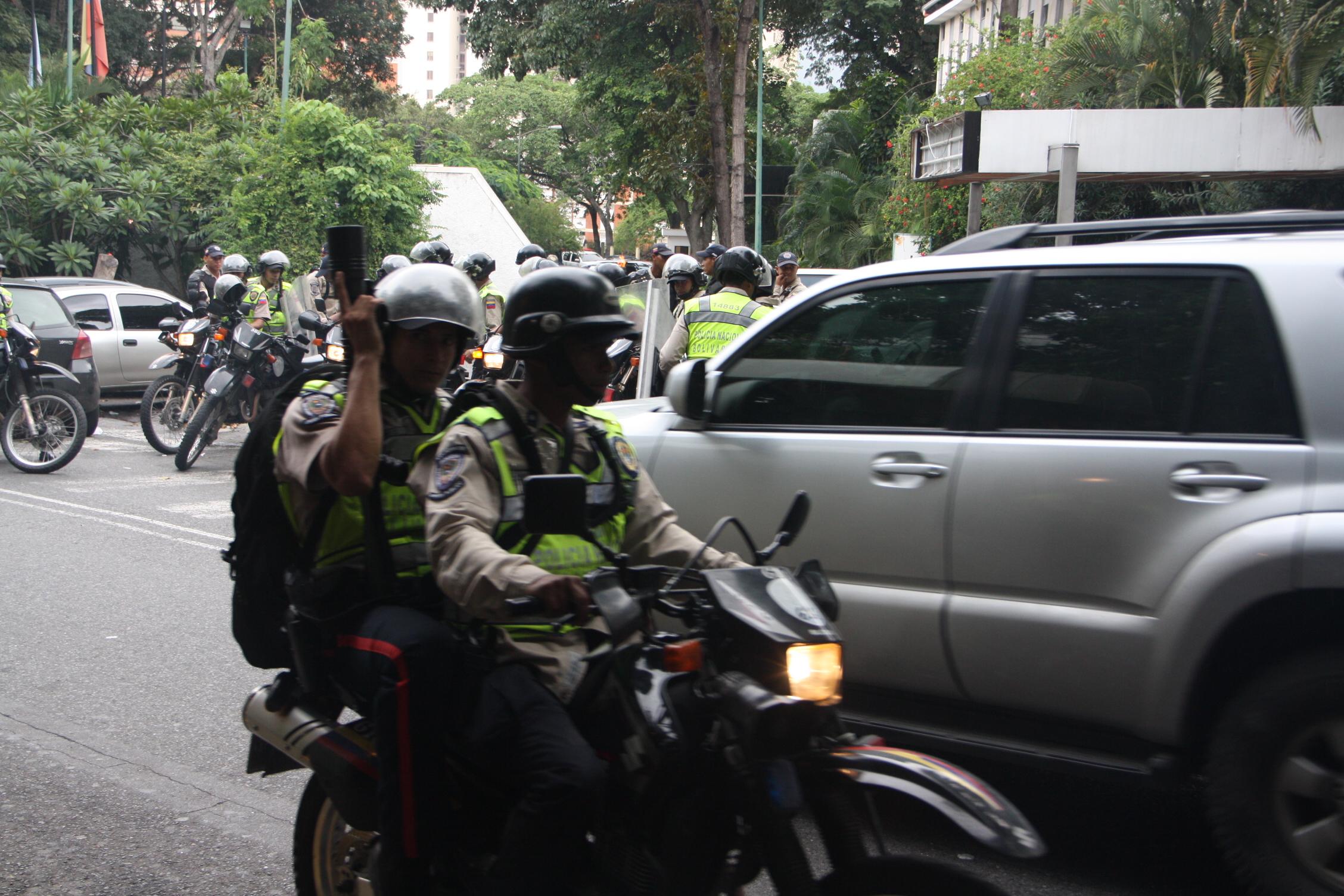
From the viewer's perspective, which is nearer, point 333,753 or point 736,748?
point 736,748

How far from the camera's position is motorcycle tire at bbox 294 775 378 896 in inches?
111

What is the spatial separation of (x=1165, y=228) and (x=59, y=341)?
11766 millimetres

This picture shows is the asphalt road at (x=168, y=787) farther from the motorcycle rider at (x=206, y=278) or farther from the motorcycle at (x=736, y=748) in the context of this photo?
the motorcycle rider at (x=206, y=278)

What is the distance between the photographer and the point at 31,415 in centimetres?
1066

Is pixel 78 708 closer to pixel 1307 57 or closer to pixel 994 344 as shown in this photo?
pixel 994 344

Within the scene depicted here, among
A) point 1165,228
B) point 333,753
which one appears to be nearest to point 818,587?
point 333,753

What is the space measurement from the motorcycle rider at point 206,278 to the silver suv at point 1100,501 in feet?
37.6

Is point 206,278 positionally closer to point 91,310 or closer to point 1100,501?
point 91,310

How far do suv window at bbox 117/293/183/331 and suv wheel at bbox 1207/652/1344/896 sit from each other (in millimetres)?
14581

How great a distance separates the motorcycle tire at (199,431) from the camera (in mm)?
10875

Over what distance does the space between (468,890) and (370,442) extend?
0.93 metres

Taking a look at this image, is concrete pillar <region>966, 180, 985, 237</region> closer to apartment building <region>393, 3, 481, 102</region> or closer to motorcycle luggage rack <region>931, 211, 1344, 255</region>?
motorcycle luggage rack <region>931, 211, 1344, 255</region>

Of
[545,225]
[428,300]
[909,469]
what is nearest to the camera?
[428,300]

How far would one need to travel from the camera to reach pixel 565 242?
2840 inches
